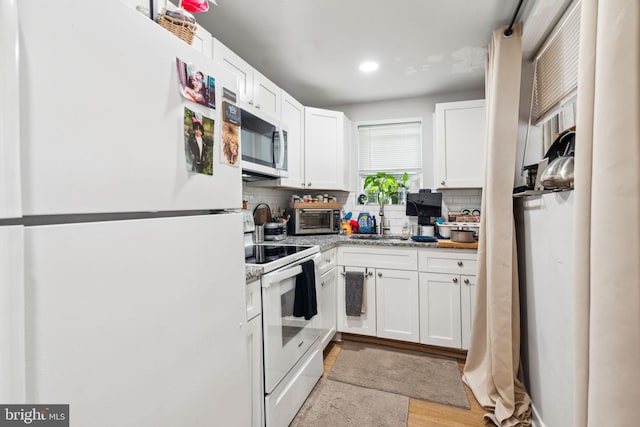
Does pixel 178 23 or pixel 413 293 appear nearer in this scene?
pixel 178 23

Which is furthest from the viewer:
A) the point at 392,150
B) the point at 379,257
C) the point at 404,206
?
the point at 392,150

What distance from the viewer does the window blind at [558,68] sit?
143 cm

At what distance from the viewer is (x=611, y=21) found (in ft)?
1.77

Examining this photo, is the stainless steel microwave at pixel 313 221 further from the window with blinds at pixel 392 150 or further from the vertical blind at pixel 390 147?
the vertical blind at pixel 390 147

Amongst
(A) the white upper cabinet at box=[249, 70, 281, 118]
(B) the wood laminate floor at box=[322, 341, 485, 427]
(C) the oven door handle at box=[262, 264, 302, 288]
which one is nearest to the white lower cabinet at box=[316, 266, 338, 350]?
(C) the oven door handle at box=[262, 264, 302, 288]

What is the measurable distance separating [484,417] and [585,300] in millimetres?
1486

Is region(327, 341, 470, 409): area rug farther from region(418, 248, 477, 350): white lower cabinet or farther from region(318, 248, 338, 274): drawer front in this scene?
region(318, 248, 338, 274): drawer front

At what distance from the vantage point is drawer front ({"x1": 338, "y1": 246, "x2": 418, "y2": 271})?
8.21ft

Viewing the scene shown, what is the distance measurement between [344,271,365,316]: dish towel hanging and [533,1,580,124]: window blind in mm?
1736

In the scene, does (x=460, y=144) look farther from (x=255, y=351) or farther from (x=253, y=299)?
(x=255, y=351)

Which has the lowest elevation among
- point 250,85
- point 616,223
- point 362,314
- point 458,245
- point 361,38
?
point 362,314

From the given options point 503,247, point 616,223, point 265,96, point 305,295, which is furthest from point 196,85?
point 503,247

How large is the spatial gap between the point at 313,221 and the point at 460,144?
5.20ft

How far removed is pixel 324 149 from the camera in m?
2.97
